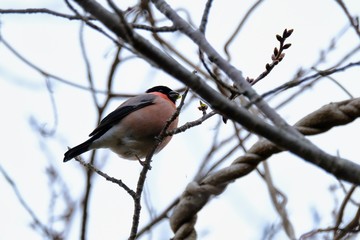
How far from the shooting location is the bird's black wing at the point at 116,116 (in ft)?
13.2

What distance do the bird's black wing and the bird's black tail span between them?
0.14 metres

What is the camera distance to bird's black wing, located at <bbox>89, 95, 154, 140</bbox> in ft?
13.2

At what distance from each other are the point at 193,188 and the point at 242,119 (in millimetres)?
207

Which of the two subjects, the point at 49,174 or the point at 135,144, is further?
the point at 49,174

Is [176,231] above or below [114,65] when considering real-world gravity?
below

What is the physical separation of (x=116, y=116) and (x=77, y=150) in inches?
20.6

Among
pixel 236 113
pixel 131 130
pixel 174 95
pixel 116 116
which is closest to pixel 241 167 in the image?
pixel 236 113

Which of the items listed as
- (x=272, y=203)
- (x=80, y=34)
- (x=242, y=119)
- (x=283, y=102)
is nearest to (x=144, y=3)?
(x=80, y=34)

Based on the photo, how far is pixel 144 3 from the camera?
333 centimetres

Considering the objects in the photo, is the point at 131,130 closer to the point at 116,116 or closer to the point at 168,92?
the point at 116,116

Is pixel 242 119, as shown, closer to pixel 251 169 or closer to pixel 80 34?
pixel 251 169

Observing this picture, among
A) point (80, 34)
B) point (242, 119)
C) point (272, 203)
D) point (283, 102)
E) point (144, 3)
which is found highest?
point (80, 34)

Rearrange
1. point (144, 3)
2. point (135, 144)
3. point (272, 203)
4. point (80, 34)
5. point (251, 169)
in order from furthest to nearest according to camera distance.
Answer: point (135, 144), point (80, 34), point (144, 3), point (272, 203), point (251, 169)

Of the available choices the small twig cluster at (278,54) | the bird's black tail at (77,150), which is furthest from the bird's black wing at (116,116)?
the small twig cluster at (278,54)
